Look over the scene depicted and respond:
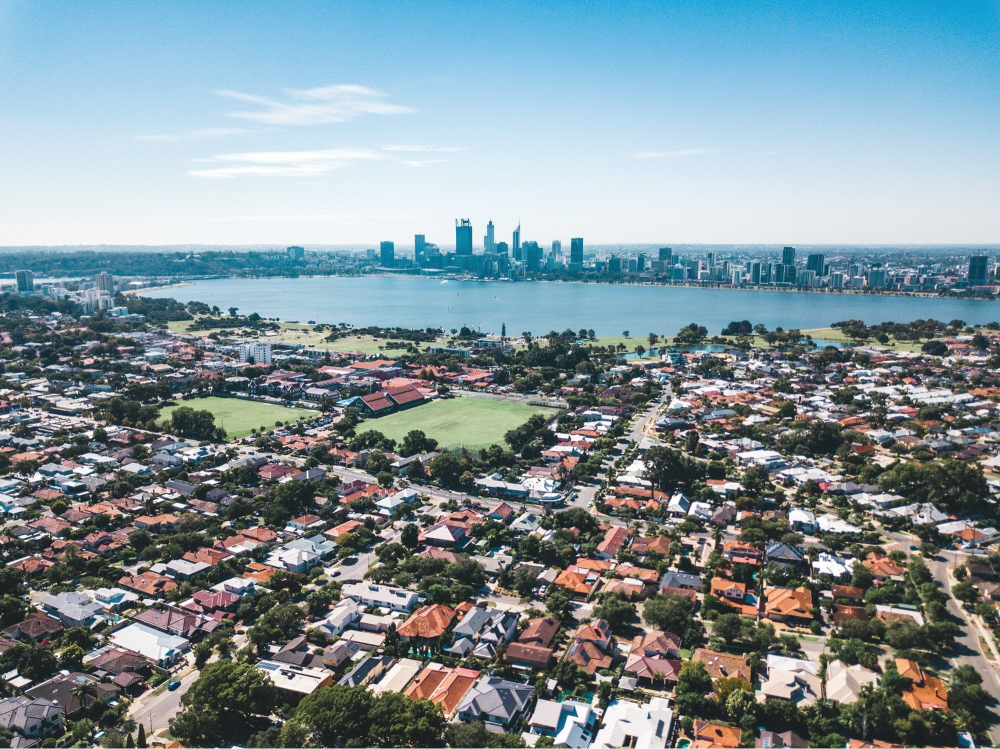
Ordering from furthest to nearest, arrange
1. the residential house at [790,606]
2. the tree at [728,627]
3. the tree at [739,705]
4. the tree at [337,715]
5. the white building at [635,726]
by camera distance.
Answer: the residential house at [790,606] < the tree at [728,627] < the tree at [739,705] < the white building at [635,726] < the tree at [337,715]

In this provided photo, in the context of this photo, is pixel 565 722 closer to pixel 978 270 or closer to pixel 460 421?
pixel 460 421

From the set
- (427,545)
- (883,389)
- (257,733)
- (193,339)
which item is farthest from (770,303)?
(257,733)

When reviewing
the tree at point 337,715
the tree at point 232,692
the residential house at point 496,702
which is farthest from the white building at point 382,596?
the tree at point 337,715

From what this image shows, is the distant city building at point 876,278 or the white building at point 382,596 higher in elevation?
the distant city building at point 876,278

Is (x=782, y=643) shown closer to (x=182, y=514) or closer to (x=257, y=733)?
(x=257, y=733)

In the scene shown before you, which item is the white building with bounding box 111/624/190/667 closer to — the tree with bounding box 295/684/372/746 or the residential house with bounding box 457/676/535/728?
the tree with bounding box 295/684/372/746

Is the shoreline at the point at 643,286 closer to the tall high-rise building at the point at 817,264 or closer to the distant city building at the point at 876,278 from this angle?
the distant city building at the point at 876,278
